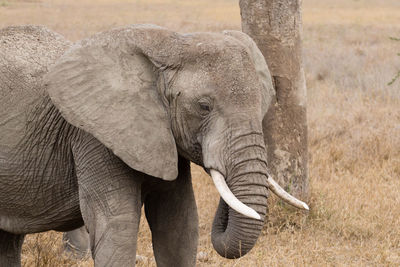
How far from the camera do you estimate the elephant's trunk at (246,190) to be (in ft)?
10.7

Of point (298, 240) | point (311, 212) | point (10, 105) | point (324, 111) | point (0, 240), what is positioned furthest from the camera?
point (324, 111)

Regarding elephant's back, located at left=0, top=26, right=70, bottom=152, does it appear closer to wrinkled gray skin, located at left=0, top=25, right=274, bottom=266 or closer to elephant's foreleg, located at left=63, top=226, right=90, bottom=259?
wrinkled gray skin, located at left=0, top=25, right=274, bottom=266

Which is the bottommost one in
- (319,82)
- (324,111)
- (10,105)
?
(319,82)

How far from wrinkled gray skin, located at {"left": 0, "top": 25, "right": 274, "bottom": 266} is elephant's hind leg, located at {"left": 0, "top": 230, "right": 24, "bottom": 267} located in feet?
1.87

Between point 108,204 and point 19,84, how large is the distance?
0.84m

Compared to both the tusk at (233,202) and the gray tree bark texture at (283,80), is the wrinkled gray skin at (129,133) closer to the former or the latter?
the tusk at (233,202)

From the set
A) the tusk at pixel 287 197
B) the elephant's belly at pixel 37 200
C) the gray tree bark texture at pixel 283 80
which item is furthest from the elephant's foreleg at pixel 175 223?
the gray tree bark texture at pixel 283 80

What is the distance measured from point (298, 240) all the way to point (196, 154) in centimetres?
236

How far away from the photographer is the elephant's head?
3.29 m

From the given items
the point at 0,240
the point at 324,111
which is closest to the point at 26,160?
the point at 0,240

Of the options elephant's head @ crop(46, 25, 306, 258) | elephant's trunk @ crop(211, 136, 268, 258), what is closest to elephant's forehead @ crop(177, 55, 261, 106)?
elephant's head @ crop(46, 25, 306, 258)

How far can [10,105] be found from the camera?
3895 mm

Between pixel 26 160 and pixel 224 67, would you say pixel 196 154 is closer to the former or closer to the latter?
pixel 224 67

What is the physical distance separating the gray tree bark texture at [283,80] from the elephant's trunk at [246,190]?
2648 mm
